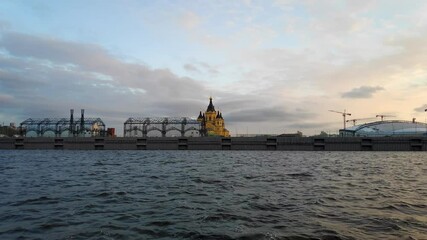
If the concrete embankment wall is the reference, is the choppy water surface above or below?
below

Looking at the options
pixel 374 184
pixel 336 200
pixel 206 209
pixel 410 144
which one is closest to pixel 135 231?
pixel 206 209

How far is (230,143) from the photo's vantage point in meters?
158

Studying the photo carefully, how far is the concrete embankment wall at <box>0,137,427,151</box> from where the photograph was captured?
145750 mm

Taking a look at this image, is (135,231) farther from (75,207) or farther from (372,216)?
(372,216)

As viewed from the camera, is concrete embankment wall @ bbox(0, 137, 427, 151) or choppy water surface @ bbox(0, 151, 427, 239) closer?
choppy water surface @ bbox(0, 151, 427, 239)

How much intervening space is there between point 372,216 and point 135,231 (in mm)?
11135

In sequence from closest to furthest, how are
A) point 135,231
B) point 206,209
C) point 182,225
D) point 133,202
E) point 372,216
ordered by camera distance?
point 135,231, point 182,225, point 372,216, point 206,209, point 133,202

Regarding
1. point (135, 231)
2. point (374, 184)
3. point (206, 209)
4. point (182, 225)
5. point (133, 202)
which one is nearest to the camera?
point (135, 231)

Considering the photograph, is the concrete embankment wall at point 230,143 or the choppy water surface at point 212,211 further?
the concrete embankment wall at point 230,143

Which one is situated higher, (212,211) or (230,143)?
(230,143)

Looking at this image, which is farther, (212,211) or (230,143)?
(230,143)

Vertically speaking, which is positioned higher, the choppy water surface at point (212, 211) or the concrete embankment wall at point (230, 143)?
the concrete embankment wall at point (230, 143)

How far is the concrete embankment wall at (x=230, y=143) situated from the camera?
478 ft

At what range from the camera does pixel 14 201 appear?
21.9 m
